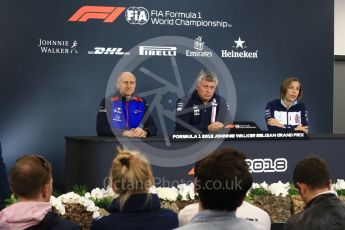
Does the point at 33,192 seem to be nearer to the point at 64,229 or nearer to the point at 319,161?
the point at 64,229

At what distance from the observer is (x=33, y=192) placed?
8.30 ft

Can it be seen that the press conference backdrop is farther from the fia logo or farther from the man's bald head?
the man's bald head

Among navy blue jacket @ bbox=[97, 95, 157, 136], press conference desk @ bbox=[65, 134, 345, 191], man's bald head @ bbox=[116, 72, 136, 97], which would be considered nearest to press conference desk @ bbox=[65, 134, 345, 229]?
press conference desk @ bbox=[65, 134, 345, 191]

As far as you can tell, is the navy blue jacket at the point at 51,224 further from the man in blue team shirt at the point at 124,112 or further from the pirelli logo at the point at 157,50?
the pirelli logo at the point at 157,50

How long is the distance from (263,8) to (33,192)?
679cm

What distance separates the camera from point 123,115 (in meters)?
6.61

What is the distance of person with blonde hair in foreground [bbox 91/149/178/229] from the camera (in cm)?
272

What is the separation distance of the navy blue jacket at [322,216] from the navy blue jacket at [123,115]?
3618 mm

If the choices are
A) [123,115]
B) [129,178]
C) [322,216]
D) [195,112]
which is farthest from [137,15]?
[322,216]

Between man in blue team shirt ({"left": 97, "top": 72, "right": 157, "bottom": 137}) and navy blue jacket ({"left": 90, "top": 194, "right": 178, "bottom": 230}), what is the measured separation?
11.4ft

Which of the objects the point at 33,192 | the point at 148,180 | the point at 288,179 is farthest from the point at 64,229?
the point at 288,179

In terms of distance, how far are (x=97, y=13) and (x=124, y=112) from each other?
1887mm

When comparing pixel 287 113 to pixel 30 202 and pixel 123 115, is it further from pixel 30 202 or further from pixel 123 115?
pixel 30 202

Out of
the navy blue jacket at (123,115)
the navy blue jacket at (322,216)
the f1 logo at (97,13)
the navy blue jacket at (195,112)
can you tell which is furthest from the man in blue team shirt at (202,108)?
the navy blue jacket at (322,216)
